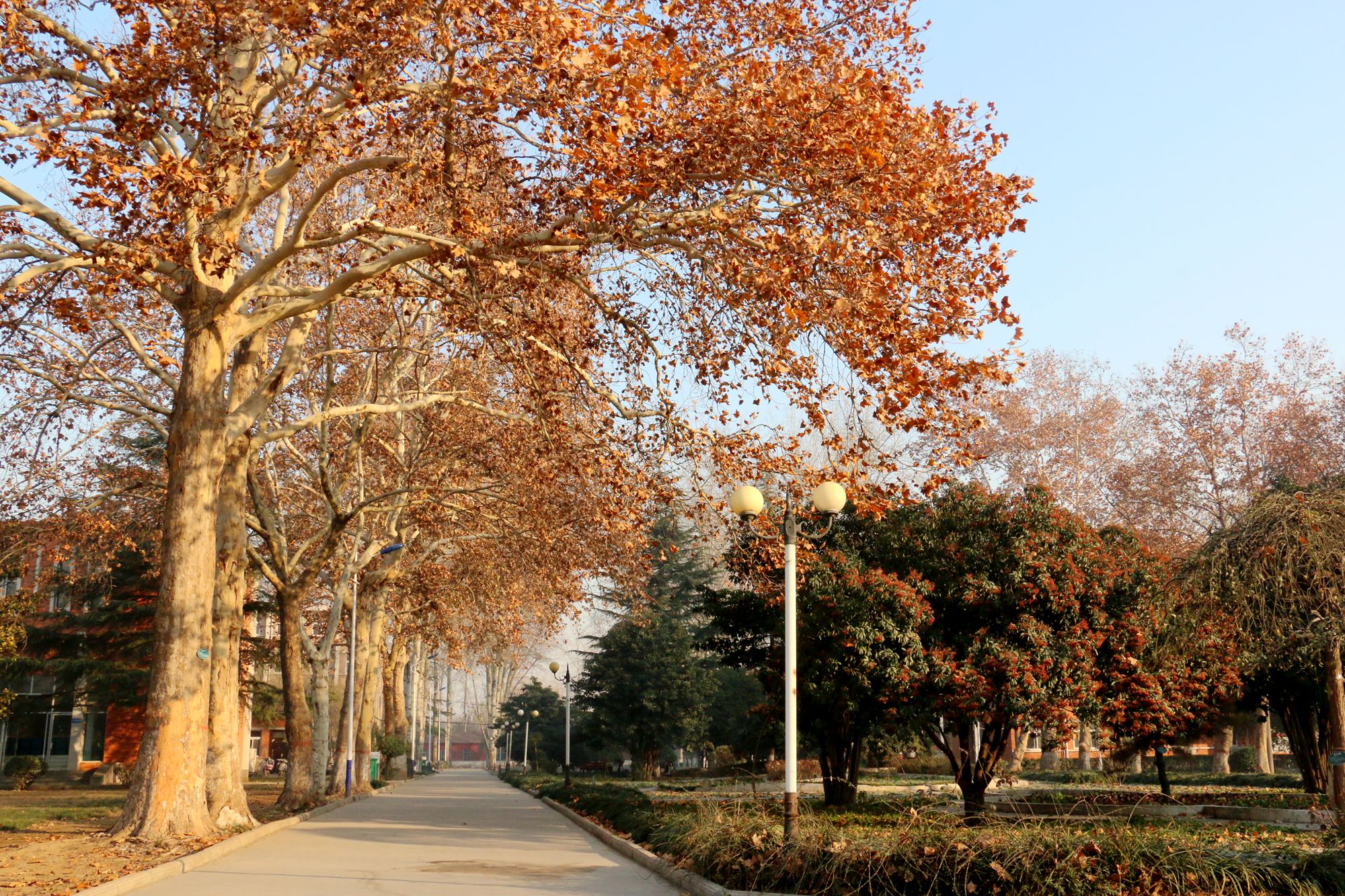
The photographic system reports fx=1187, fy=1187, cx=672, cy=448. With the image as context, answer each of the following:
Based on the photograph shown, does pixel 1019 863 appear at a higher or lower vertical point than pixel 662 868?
higher

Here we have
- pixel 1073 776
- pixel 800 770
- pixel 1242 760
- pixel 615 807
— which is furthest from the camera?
pixel 1242 760

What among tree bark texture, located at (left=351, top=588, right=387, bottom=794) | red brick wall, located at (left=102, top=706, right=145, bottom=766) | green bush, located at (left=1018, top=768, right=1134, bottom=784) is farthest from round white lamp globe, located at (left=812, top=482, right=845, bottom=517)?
red brick wall, located at (left=102, top=706, right=145, bottom=766)

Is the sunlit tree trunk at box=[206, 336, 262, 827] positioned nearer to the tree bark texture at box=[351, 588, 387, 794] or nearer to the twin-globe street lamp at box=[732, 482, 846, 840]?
the twin-globe street lamp at box=[732, 482, 846, 840]

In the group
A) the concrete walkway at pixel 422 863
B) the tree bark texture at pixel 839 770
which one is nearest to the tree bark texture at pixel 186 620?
the concrete walkway at pixel 422 863

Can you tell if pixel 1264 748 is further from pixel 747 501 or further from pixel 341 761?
pixel 747 501

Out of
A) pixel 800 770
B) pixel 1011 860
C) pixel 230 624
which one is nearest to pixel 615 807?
pixel 230 624

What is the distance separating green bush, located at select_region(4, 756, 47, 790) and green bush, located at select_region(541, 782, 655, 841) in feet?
62.3

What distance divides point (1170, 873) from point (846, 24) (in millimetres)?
10207

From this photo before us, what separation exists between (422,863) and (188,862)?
104 inches

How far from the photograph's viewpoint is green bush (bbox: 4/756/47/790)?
38.7 metres

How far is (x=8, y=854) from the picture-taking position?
13.7m

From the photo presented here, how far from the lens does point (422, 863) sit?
1438 centimetres

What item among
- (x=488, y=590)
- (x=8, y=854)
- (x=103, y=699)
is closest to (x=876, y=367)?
(x=8, y=854)

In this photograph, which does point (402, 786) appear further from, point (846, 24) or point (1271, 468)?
point (846, 24)
